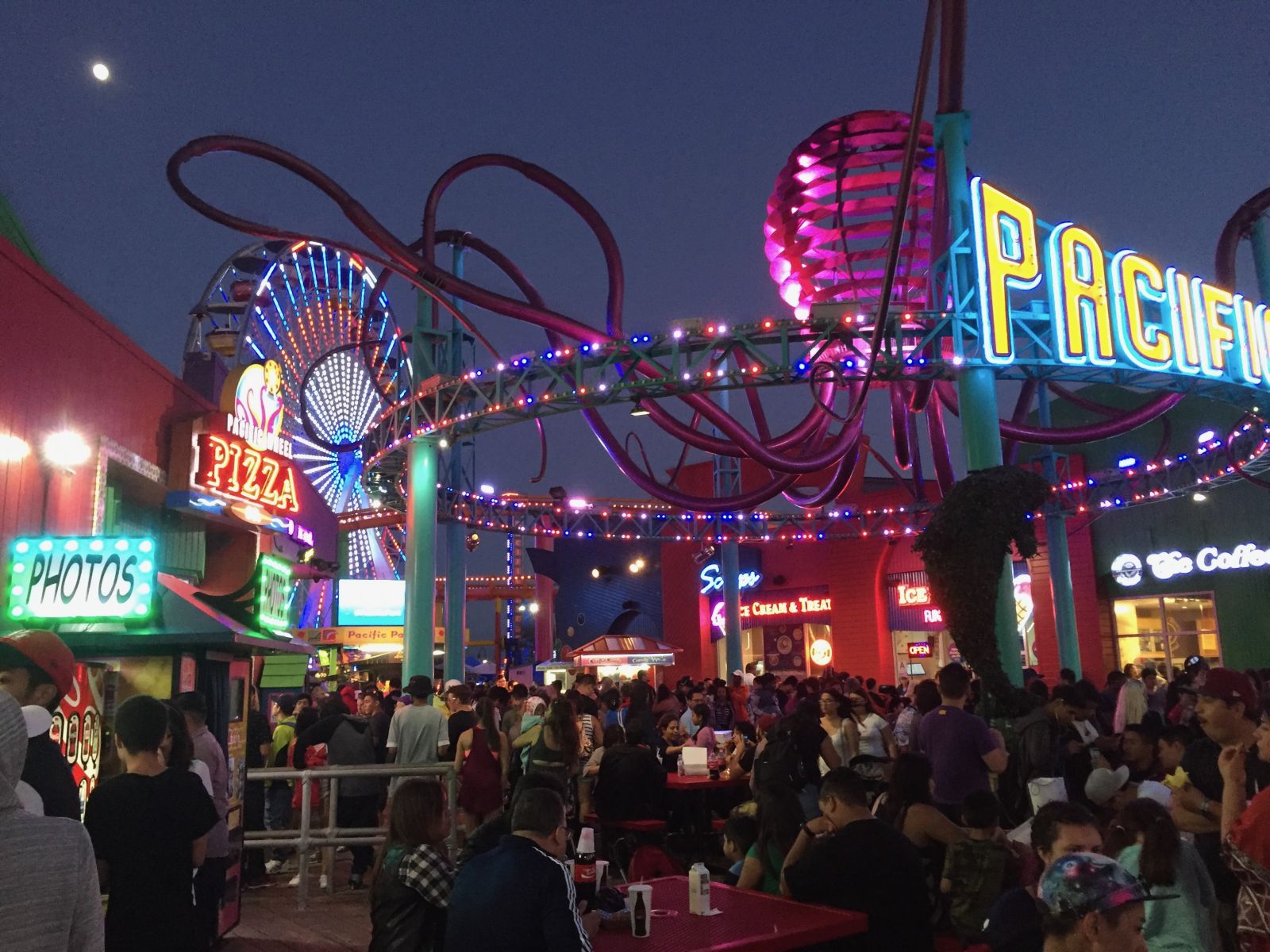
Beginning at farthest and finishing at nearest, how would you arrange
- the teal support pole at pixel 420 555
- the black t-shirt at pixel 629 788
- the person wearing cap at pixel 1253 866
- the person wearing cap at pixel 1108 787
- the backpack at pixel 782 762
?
1. the teal support pole at pixel 420 555
2. the black t-shirt at pixel 629 788
3. the backpack at pixel 782 762
4. the person wearing cap at pixel 1108 787
5. the person wearing cap at pixel 1253 866

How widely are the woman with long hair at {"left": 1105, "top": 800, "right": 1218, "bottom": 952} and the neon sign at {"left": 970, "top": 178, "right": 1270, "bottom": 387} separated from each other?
36.4 feet

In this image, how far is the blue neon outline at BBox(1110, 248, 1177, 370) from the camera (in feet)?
51.8

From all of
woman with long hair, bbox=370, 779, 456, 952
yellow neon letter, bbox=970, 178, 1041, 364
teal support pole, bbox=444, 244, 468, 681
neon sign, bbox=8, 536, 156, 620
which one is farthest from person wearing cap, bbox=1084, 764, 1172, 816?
teal support pole, bbox=444, 244, 468, 681

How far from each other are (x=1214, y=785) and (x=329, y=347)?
27.5 meters

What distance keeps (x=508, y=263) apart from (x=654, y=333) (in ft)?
22.6

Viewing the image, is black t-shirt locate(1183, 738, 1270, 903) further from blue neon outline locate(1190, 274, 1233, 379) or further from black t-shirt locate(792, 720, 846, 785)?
blue neon outline locate(1190, 274, 1233, 379)

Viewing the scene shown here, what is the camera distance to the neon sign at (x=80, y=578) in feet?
26.8

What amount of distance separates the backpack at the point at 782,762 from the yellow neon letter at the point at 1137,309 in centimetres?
1013

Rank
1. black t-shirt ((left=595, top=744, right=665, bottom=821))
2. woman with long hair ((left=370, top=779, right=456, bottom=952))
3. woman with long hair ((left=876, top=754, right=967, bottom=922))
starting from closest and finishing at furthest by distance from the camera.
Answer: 1. woman with long hair ((left=370, top=779, right=456, bottom=952))
2. woman with long hair ((left=876, top=754, right=967, bottom=922))
3. black t-shirt ((left=595, top=744, right=665, bottom=821))

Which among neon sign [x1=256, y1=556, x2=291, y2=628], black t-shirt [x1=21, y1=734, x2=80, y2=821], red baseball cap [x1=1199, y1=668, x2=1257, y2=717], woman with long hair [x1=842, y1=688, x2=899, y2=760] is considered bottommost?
woman with long hair [x1=842, y1=688, x2=899, y2=760]

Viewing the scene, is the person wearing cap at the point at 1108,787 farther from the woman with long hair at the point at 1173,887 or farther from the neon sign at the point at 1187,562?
the neon sign at the point at 1187,562

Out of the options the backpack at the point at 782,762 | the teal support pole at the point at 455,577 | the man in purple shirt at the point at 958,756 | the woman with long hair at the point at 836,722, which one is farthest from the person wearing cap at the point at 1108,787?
the teal support pole at the point at 455,577

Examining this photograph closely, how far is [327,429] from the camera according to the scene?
27172 millimetres

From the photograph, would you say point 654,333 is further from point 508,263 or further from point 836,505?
point 836,505
